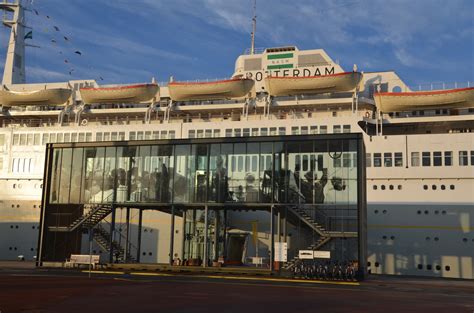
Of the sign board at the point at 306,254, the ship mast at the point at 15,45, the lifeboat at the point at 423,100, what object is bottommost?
the sign board at the point at 306,254

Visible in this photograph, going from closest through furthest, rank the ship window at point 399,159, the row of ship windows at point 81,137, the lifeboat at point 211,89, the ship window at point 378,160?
the ship window at point 399,159 < the ship window at point 378,160 < the lifeboat at point 211,89 < the row of ship windows at point 81,137


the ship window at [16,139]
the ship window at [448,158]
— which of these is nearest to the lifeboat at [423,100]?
the ship window at [448,158]

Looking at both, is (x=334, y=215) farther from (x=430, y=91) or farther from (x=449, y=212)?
(x=430, y=91)

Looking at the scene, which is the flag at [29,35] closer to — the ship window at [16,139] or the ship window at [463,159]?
the ship window at [16,139]

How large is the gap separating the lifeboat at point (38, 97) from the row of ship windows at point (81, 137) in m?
3.81

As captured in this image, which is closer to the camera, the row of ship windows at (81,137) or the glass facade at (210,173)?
the glass facade at (210,173)

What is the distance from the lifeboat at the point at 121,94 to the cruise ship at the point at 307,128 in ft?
0.30

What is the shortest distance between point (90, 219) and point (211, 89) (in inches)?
593

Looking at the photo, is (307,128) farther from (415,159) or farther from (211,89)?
(211,89)

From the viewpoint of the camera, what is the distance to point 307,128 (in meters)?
40.8

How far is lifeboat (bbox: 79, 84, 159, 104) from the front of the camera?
46688 millimetres

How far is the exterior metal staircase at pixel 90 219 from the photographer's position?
120 ft

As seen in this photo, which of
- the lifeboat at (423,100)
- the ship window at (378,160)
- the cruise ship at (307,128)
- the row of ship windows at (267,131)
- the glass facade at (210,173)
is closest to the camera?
the glass facade at (210,173)

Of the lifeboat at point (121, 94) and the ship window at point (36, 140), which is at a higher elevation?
the lifeboat at point (121, 94)
